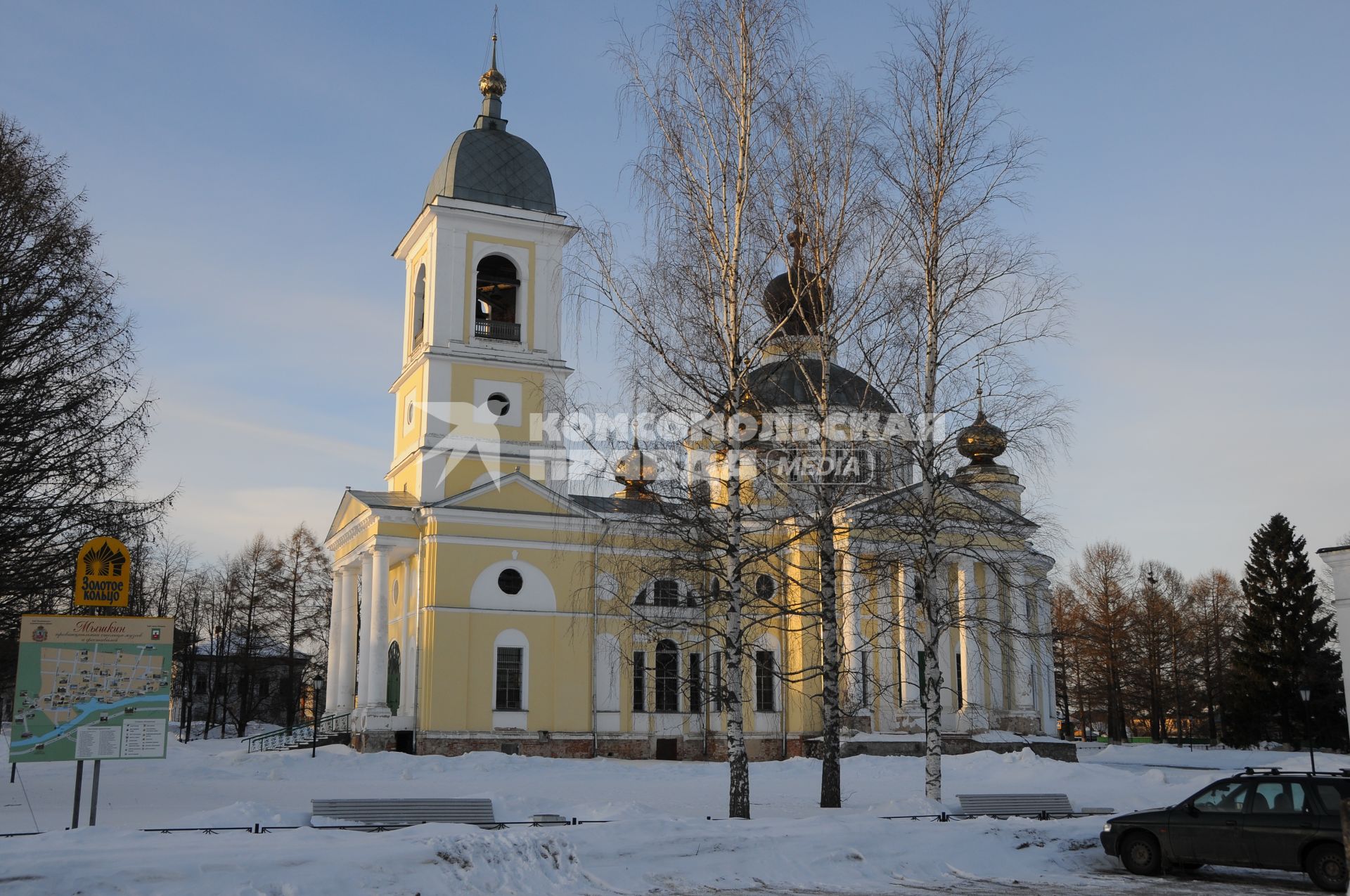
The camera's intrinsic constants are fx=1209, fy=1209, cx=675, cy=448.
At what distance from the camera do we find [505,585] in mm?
33156

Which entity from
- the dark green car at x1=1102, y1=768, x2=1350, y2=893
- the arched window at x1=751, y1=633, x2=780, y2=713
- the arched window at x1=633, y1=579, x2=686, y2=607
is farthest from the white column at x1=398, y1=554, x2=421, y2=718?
the dark green car at x1=1102, y1=768, x2=1350, y2=893

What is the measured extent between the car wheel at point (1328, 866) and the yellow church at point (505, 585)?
18.3 metres

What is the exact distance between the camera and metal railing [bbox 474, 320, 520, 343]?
3569cm

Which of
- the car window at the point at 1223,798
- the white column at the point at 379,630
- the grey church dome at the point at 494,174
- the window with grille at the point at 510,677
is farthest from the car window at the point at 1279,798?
the grey church dome at the point at 494,174

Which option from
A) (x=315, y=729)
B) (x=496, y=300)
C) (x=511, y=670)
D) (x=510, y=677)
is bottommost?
(x=315, y=729)

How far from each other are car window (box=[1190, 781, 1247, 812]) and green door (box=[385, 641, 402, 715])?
2457cm

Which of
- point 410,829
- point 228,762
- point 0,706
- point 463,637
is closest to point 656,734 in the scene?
point 463,637

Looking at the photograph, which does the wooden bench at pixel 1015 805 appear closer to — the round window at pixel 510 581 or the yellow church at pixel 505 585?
the yellow church at pixel 505 585

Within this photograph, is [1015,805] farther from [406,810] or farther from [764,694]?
[764,694]

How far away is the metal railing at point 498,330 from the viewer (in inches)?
1405

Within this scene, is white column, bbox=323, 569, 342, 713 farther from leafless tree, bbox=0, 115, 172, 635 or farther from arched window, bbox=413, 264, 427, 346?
leafless tree, bbox=0, 115, 172, 635

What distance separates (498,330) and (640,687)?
11227 millimetres

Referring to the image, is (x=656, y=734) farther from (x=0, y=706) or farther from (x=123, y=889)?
(x=0, y=706)

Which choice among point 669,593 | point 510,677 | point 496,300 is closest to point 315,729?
point 510,677
